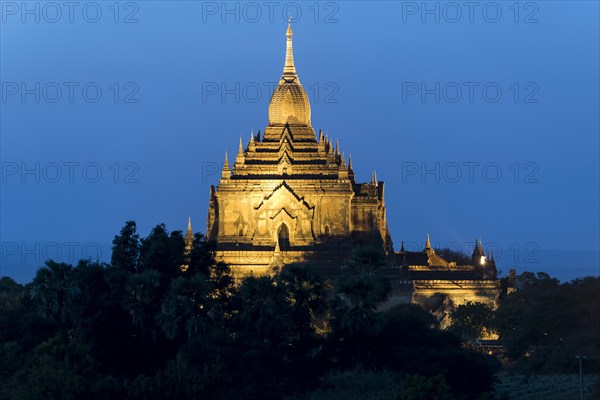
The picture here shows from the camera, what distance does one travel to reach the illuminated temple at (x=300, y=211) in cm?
11394

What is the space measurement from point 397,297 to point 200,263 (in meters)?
20.0

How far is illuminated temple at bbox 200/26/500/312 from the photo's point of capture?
11394cm

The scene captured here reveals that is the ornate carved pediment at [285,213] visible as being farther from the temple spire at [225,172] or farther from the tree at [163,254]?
the tree at [163,254]

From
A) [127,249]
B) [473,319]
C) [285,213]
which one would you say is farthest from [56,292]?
[285,213]

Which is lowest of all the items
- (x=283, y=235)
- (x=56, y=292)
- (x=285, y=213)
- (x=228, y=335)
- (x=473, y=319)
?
(x=228, y=335)

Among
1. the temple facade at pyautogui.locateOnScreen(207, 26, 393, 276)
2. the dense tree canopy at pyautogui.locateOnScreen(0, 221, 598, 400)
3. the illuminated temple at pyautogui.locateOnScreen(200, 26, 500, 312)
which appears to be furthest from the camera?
the temple facade at pyautogui.locateOnScreen(207, 26, 393, 276)

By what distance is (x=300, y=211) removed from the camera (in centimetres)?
11850

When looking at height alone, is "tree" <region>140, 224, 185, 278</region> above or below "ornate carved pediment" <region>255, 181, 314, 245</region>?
below

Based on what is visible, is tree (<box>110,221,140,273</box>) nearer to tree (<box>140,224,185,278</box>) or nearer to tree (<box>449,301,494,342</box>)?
tree (<box>140,224,185,278</box>)

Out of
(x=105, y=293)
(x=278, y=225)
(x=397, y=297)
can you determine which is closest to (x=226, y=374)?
(x=105, y=293)

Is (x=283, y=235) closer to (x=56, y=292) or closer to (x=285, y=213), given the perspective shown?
(x=285, y=213)

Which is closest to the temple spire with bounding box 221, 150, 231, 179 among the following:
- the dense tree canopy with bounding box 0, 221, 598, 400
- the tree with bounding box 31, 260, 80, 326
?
the dense tree canopy with bounding box 0, 221, 598, 400

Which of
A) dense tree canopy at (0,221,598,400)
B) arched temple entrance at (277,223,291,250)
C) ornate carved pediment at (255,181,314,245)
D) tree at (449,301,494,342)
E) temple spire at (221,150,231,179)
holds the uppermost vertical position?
temple spire at (221,150,231,179)

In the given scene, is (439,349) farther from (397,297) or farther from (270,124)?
(270,124)
